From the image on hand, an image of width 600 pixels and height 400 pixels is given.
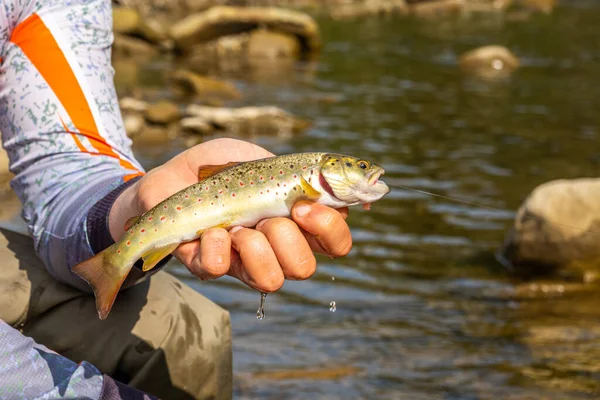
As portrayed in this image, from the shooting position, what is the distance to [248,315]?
22.3 feet

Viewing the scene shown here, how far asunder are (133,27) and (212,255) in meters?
21.9

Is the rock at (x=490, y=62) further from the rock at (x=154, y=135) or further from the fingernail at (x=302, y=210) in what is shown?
the fingernail at (x=302, y=210)

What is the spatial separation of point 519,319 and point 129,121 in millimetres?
8077

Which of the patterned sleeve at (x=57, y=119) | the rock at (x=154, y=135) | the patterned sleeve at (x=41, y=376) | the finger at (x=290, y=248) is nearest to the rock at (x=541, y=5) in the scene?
the rock at (x=154, y=135)

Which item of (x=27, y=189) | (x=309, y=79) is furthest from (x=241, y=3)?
(x=27, y=189)

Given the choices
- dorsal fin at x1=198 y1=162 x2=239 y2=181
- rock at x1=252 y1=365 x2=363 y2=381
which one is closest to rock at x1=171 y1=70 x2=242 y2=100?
rock at x1=252 y1=365 x2=363 y2=381

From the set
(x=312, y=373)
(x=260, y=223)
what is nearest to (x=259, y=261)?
(x=260, y=223)

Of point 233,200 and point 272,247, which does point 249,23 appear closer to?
point 233,200

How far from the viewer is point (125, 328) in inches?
140

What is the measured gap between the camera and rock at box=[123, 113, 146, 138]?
1320 cm

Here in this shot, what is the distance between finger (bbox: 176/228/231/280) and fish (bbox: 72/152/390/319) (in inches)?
3.2

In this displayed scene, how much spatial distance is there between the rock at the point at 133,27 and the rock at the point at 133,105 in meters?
9.20

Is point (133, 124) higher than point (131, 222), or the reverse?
point (131, 222)

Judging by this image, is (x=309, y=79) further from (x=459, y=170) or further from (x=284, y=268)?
(x=284, y=268)
